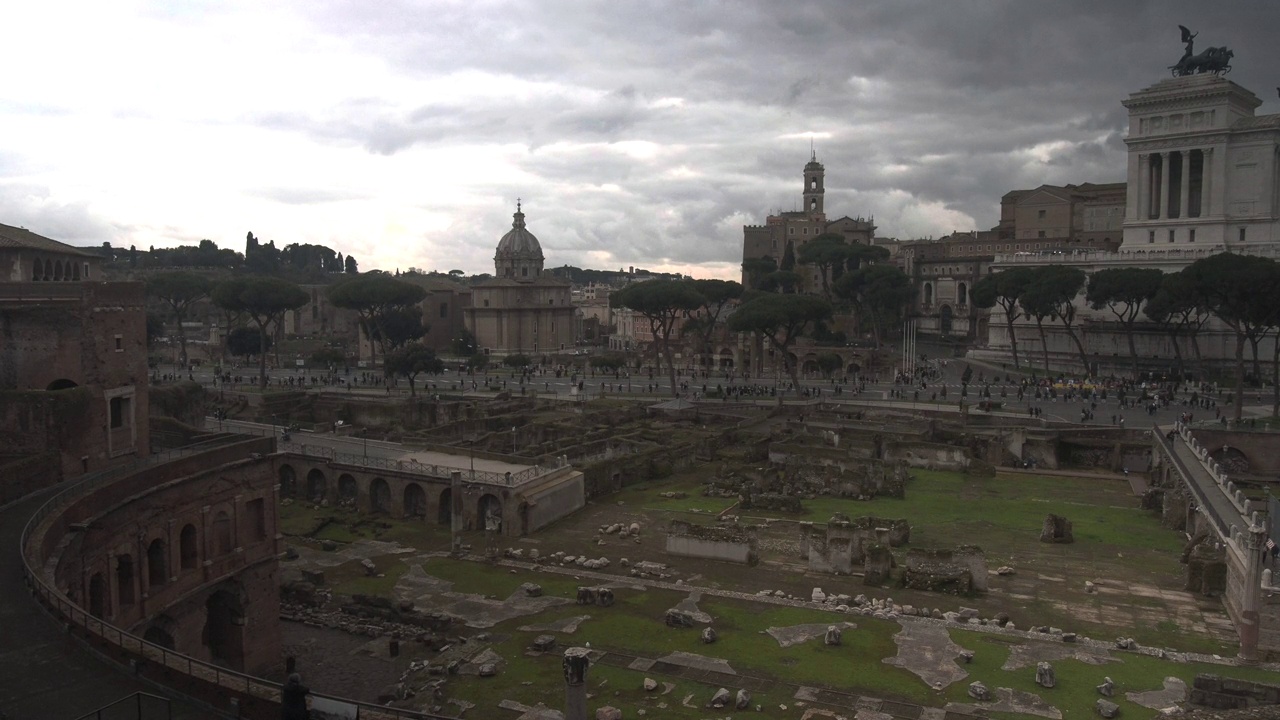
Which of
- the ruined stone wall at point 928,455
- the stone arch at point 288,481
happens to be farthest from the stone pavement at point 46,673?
the ruined stone wall at point 928,455

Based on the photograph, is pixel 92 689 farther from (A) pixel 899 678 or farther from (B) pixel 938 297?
(B) pixel 938 297

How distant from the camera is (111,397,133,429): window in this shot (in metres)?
23.4

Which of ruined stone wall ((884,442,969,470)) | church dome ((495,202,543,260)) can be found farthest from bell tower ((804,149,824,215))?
ruined stone wall ((884,442,969,470))

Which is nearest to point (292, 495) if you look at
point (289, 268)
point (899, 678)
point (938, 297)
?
point (899, 678)

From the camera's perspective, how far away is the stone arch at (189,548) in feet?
67.9

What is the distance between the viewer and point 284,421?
49.3 m

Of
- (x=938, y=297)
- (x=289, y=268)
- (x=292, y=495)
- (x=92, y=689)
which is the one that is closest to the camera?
(x=92, y=689)

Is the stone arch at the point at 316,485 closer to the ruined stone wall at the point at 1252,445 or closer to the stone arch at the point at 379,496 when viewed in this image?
the stone arch at the point at 379,496

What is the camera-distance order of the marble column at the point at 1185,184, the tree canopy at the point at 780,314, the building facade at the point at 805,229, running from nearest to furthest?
the tree canopy at the point at 780,314, the marble column at the point at 1185,184, the building facade at the point at 805,229

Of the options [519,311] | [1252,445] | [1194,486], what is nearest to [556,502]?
[1194,486]

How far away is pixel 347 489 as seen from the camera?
35.5 meters

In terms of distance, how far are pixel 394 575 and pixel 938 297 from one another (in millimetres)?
77496

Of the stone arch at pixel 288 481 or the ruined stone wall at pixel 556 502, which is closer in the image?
the ruined stone wall at pixel 556 502

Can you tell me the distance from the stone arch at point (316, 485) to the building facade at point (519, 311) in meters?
52.8
